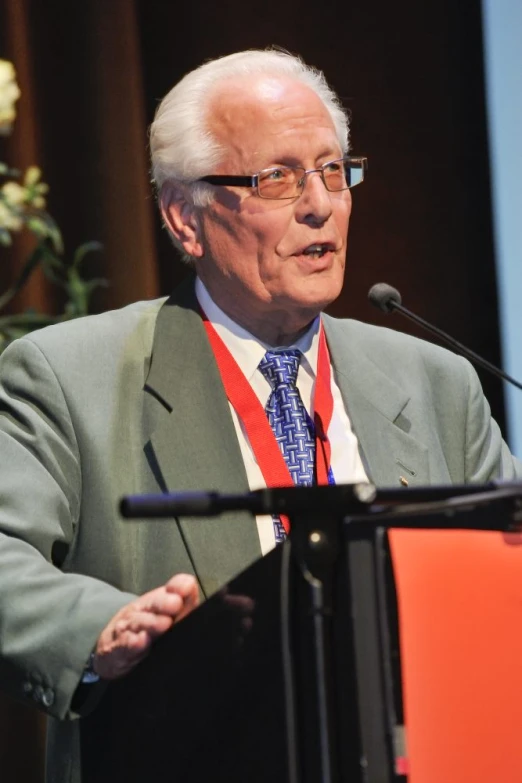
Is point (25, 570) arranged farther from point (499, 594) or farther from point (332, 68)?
point (332, 68)

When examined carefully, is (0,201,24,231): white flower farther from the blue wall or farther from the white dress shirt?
the blue wall

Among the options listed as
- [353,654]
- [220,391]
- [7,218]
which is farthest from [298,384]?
[353,654]

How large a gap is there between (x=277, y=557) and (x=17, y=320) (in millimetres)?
1641

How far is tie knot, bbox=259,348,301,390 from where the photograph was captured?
2.05 m

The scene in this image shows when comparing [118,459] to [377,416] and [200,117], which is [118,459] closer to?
[377,416]

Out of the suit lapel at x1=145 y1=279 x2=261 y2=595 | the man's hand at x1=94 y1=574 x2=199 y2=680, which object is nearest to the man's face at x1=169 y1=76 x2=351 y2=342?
the suit lapel at x1=145 y1=279 x2=261 y2=595

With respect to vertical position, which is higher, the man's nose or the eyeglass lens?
the eyeglass lens

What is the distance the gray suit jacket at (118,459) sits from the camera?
1.62 meters

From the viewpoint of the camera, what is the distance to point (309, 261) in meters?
2.03

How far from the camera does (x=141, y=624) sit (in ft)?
4.36

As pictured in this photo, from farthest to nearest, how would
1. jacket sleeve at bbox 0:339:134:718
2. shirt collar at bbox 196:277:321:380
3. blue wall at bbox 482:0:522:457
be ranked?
blue wall at bbox 482:0:522:457
shirt collar at bbox 196:277:321:380
jacket sleeve at bbox 0:339:134:718

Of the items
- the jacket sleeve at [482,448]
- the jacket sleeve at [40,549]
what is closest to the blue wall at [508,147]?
the jacket sleeve at [482,448]

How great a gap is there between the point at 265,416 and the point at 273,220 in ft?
1.06

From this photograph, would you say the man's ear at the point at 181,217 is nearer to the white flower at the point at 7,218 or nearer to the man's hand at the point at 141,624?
the white flower at the point at 7,218
